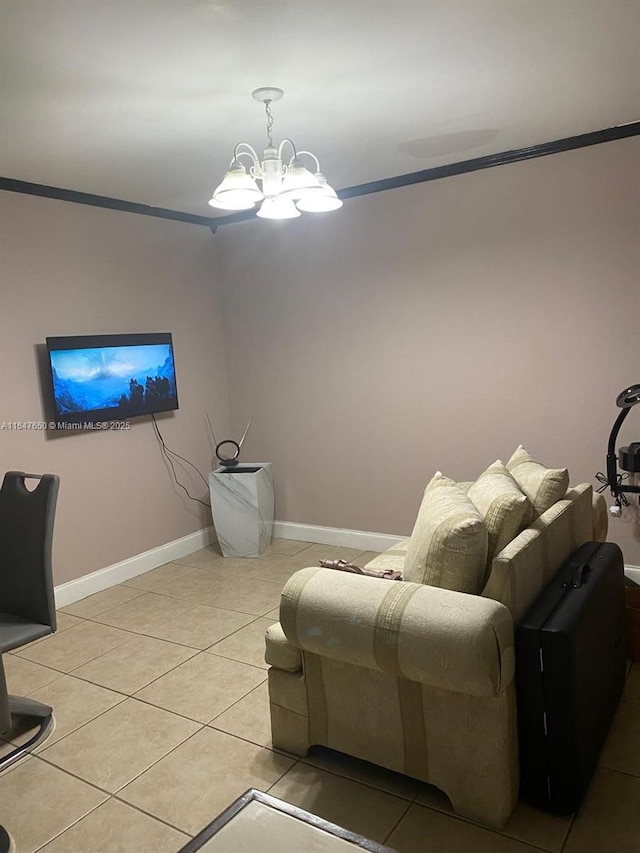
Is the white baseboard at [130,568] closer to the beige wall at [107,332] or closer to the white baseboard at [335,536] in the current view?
the beige wall at [107,332]

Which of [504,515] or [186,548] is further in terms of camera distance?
[186,548]

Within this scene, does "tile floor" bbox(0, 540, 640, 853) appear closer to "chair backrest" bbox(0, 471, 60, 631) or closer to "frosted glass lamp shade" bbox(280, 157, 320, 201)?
"chair backrest" bbox(0, 471, 60, 631)

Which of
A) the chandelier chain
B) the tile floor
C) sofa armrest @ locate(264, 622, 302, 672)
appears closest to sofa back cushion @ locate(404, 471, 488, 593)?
sofa armrest @ locate(264, 622, 302, 672)

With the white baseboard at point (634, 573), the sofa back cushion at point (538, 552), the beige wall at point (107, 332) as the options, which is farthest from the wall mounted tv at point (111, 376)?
the white baseboard at point (634, 573)

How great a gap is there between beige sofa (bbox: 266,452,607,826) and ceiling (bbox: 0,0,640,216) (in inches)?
66.6

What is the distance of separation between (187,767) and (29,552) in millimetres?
1038

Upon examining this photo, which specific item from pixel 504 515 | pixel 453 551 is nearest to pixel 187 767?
pixel 453 551

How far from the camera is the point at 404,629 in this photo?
1.93 m

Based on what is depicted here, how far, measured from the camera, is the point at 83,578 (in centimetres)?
410

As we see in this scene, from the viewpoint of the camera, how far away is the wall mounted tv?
3893 mm

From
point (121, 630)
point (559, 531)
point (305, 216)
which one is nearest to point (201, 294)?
point (305, 216)

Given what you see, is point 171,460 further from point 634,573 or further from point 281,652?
point 634,573

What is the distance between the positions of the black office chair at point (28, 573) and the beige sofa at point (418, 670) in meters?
0.96

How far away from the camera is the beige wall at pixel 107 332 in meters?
3.75
